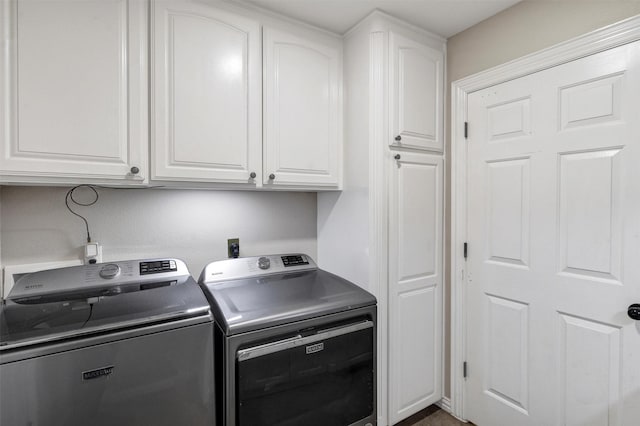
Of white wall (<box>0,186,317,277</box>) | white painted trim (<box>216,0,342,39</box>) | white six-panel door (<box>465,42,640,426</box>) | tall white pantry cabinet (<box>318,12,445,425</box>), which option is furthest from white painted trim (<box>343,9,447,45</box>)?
white wall (<box>0,186,317,277</box>)

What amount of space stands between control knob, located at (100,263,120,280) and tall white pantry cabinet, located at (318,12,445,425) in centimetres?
115

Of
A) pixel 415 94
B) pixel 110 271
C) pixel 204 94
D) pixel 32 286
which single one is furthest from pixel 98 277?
pixel 415 94

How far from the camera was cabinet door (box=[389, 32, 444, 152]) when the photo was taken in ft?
5.70

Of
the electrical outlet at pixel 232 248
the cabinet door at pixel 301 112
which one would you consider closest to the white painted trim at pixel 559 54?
the cabinet door at pixel 301 112

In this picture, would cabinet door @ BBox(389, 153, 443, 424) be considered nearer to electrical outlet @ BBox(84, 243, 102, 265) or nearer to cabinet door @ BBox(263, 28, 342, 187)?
cabinet door @ BBox(263, 28, 342, 187)

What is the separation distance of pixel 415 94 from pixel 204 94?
116 cm

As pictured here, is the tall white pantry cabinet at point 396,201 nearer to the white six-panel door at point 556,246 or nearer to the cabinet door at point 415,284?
the cabinet door at point 415,284

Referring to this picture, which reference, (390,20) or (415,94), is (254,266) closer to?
(415,94)

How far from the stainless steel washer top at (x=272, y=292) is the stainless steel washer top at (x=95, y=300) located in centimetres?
12

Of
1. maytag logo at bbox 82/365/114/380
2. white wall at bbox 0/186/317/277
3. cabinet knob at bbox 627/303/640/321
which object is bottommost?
maytag logo at bbox 82/365/114/380

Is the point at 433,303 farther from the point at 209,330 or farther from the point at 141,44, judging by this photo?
the point at 141,44

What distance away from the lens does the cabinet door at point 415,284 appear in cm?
176

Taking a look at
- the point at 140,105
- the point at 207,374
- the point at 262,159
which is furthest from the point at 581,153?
the point at 140,105

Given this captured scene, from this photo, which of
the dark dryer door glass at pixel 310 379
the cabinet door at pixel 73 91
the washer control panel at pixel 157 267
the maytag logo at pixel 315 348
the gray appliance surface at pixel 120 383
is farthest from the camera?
the washer control panel at pixel 157 267
